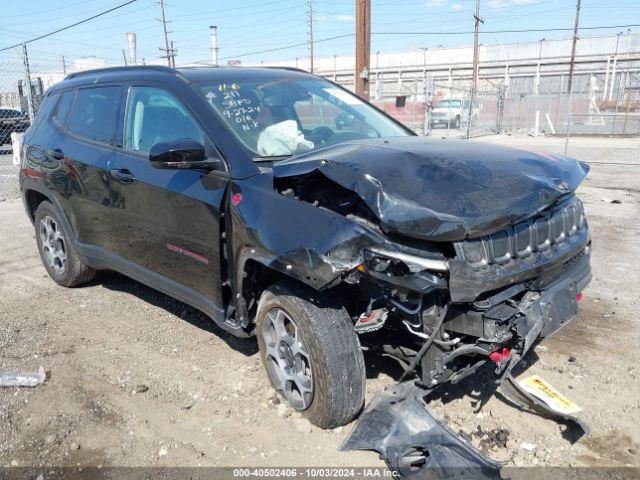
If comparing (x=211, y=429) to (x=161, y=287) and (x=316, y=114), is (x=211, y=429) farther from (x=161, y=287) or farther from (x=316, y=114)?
(x=316, y=114)

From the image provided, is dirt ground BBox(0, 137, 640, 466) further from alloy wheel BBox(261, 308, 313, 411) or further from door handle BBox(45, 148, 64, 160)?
door handle BBox(45, 148, 64, 160)

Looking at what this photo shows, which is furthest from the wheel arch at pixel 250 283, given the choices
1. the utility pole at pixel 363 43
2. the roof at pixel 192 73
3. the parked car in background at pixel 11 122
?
the parked car in background at pixel 11 122

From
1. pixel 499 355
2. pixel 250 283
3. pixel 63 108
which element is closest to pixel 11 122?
pixel 63 108

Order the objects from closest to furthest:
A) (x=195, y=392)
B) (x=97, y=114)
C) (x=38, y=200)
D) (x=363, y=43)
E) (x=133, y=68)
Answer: (x=195, y=392) < (x=133, y=68) < (x=97, y=114) < (x=38, y=200) < (x=363, y=43)

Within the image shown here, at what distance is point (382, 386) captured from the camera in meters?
3.58

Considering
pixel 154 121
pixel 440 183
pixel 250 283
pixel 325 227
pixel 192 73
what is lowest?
pixel 250 283

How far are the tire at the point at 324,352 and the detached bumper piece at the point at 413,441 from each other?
0.14 meters

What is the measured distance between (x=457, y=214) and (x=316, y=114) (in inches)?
73.3

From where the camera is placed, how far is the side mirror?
10.7ft

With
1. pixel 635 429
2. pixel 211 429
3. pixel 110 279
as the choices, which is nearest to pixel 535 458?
pixel 635 429

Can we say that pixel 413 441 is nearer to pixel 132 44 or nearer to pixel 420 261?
pixel 420 261

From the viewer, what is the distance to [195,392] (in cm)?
359

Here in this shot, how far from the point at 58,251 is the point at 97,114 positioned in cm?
154

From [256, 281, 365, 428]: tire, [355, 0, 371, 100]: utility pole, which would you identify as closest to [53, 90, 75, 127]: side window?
[256, 281, 365, 428]: tire
